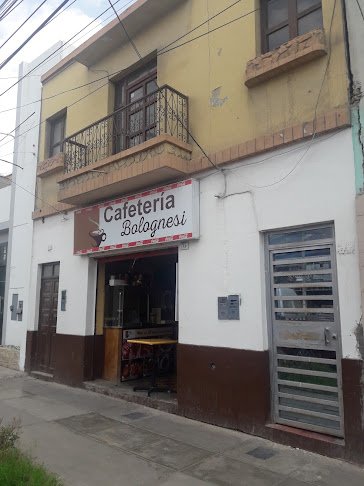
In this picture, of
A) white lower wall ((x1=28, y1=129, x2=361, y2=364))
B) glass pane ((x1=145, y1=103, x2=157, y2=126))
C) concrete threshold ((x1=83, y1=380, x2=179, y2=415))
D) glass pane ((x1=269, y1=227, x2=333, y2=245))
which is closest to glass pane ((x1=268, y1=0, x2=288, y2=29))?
white lower wall ((x1=28, y1=129, x2=361, y2=364))

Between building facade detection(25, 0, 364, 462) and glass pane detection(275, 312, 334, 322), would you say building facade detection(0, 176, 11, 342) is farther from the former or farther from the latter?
glass pane detection(275, 312, 334, 322)

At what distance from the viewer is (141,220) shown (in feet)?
23.2

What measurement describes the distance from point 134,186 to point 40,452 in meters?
4.35

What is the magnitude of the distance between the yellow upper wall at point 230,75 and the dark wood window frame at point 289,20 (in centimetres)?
14

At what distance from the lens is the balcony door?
7.53 meters

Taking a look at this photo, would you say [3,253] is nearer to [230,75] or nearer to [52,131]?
[52,131]

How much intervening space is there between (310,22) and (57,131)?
6.76 metres

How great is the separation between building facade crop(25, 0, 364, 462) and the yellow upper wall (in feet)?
0.08

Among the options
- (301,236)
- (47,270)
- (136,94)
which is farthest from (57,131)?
(301,236)

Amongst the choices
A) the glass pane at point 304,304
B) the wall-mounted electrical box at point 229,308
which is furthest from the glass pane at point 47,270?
the glass pane at point 304,304

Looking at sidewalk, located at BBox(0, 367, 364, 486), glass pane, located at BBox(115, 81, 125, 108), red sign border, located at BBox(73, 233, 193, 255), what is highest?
glass pane, located at BBox(115, 81, 125, 108)

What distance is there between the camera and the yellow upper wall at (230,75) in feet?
16.8

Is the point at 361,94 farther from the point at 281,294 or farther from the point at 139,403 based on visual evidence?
the point at 139,403

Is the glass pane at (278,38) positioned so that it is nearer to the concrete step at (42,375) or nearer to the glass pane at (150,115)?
the glass pane at (150,115)
